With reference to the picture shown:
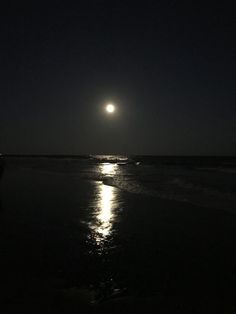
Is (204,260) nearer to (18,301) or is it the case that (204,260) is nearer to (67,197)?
(18,301)

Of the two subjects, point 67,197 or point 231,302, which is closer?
point 231,302

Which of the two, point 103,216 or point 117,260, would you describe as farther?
point 103,216

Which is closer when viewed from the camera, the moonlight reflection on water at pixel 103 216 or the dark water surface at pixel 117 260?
the dark water surface at pixel 117 260

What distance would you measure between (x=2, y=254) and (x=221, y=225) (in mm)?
7271

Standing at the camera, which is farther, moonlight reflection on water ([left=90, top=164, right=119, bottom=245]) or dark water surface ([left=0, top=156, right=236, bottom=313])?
moonlight reflection on water ([left=90, top=164, right=119, bottom=245])

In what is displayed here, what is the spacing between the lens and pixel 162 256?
7.68 m

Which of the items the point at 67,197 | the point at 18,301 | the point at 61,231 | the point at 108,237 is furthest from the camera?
the point at 67,197

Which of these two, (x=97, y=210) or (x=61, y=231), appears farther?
(x=97, y=210)

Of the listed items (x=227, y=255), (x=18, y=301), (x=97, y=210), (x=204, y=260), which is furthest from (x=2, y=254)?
(x=97, y=210)

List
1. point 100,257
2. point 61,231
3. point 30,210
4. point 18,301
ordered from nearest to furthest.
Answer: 1. point 18,301
2. point 100,257
3. point 61,231
4. point 30,210

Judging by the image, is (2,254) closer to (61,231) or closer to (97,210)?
(61,231)

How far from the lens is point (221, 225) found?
442 inches

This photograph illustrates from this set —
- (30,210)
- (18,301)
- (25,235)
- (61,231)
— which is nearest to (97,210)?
(30,210)

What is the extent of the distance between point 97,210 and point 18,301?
8594 millimetres
